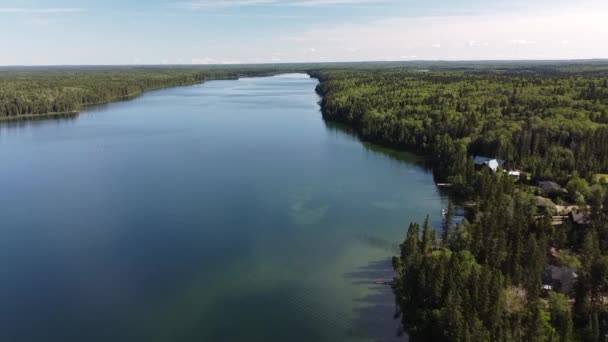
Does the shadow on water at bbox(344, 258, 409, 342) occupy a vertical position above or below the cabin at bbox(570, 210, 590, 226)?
below

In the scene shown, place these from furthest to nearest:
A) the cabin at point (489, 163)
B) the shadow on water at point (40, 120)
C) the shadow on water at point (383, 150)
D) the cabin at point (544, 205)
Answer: the shadow on water at point (40, 120) < the shadow on water at point (383, 150) < the cabin at point (489, 163) < the cabin at point (544, 205)

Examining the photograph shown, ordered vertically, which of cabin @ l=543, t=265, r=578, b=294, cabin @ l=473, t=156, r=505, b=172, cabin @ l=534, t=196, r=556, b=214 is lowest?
cabin @ l=543, t=265, r=578, b=294

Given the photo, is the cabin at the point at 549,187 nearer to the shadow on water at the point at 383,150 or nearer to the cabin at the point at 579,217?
the cabin at the point at 579,217

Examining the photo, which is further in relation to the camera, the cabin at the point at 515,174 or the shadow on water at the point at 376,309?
the cabin at the point at 515,174

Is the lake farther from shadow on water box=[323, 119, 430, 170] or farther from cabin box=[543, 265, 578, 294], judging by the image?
cabin box=[543, 265, 578, 294]

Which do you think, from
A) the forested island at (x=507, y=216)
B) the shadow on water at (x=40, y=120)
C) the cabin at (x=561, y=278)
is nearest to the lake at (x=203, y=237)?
the forested island at (x=507, y=216)

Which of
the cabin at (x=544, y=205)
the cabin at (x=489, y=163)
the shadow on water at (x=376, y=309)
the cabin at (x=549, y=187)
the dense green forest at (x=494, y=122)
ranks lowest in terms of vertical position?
the shadow on water at (x=376, y=309)

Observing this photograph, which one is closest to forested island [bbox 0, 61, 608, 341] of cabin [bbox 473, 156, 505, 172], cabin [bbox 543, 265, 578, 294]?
cabin [bbox 543, 265, 578, 294]
